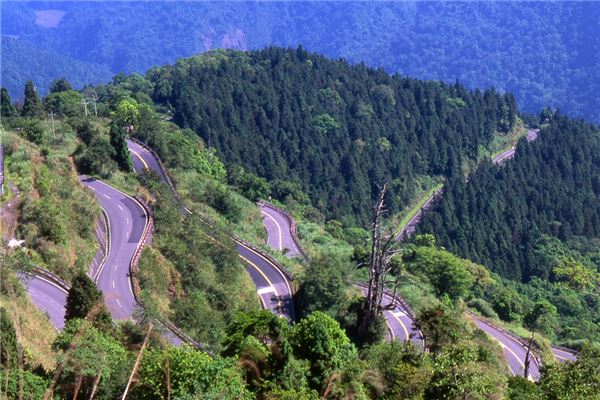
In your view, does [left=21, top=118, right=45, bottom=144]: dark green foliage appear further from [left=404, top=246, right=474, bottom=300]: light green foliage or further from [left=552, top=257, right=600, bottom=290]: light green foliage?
[left=552, top=257, right=600, bottom=290]: light green foliage

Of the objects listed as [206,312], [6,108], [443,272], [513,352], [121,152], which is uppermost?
[6,108]

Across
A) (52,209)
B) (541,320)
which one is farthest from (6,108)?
(541,320)

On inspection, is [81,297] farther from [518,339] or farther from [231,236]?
[518,339]

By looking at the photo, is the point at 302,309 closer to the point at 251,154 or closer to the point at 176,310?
the point at 176,310

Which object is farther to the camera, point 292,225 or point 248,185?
point 248,185

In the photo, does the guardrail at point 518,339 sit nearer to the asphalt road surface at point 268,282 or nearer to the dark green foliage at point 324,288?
the dark green foliage at point 324,288

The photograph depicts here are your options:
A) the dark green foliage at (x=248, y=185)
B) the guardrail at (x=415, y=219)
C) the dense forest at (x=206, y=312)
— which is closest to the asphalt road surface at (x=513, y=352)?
the dense forest at (x=206, y=312)
